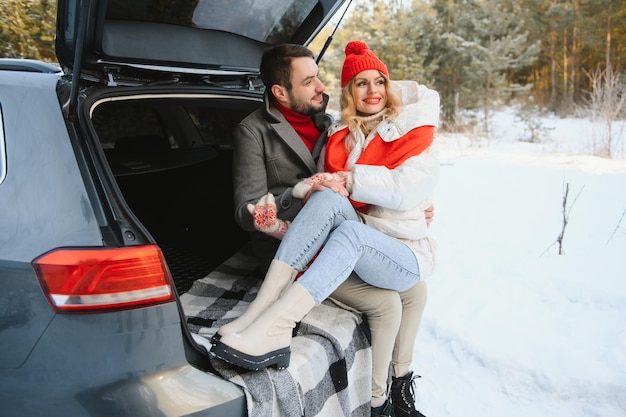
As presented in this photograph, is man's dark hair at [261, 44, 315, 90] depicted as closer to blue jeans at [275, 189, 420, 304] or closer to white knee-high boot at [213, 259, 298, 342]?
blue jeans at [275, 189, 420, 304]

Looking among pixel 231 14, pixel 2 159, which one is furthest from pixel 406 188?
pixel 2 159

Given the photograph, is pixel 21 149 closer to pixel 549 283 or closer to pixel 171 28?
pixel 171 28

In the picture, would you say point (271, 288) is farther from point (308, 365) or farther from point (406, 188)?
point (406, 188)

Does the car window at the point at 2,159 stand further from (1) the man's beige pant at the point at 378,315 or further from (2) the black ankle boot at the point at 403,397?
(2) the black ankle boot at the point at 403,397

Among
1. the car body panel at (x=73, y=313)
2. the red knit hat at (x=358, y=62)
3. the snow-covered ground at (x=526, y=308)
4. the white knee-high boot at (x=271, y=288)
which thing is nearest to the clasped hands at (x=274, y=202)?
the white knee-high boot at (x=271, y=288)

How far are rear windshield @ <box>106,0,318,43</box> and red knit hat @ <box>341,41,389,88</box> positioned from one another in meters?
0.41

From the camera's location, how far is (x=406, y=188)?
1789mm

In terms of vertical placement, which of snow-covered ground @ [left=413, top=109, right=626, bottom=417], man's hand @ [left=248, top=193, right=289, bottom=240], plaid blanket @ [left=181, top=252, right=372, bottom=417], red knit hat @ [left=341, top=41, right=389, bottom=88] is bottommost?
snow-covered ground @ [left=413, top=109, right=626, bottom=417]

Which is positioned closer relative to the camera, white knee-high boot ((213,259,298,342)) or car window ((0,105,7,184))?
car window ((0,105,7,184))

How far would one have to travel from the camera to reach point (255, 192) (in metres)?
2.01

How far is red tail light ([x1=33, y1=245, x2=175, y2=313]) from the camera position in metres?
1.18

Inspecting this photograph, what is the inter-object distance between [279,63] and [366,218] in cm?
83

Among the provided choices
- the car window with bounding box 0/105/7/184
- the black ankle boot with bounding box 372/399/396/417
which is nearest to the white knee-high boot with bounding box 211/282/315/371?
the black ankle boot with bounding box 372/399/396/417

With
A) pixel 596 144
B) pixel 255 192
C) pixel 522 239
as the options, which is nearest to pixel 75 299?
pixel 255 192
